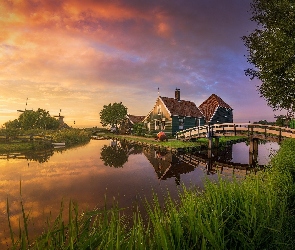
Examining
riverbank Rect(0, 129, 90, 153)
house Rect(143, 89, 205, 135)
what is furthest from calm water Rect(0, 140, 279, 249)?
house Rect(143, 89, 205, 135)

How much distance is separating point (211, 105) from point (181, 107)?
31.2 feet

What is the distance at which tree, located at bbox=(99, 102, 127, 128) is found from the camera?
198 feet

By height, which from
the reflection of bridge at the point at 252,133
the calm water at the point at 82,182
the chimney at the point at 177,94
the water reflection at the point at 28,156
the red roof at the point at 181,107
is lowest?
the calm water at the point at 82,182

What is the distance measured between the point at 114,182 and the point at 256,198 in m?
9.07

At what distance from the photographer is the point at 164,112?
130 feet

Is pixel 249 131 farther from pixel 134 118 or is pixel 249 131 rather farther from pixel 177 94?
pixel 134 118

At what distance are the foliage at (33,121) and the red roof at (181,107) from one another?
107 ft

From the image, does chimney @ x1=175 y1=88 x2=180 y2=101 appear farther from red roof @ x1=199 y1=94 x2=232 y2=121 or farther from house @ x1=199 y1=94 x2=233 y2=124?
red roof @ x1=199 y1=94 x2=232 y2=121

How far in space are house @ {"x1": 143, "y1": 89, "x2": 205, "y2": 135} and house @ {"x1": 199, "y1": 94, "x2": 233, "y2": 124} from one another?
219 cm

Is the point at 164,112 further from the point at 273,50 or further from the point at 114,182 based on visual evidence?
the point at 114,182

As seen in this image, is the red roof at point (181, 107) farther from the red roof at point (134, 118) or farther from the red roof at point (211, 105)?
the red roof at point (134, 118)

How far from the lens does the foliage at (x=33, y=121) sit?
5369 cm

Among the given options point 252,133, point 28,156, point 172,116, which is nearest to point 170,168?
point 252,133

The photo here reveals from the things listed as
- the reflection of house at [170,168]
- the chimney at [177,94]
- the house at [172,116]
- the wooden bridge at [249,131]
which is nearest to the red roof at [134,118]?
the house at [172,116]
